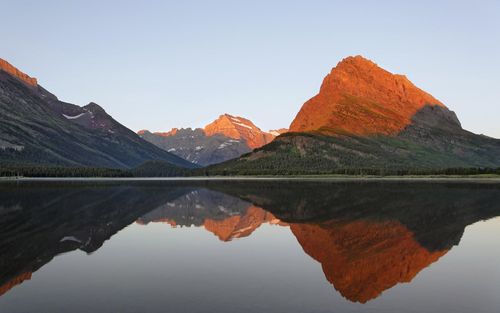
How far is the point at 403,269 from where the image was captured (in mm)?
39656

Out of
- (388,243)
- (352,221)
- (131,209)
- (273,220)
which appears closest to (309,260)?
(388,243)

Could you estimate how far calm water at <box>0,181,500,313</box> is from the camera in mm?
29547

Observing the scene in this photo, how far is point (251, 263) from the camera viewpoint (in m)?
→ 42.8

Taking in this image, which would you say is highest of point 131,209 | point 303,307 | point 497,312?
point 131,209

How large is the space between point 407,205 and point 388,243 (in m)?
49.5

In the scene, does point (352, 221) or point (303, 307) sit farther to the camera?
point (352, 221)

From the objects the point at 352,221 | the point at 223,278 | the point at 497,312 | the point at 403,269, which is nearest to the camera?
the point at 497,312

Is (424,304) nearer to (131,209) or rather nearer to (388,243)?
(388,243)

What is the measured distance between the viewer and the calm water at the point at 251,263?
29.5 meters

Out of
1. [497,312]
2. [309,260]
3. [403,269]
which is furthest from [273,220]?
[497,312]

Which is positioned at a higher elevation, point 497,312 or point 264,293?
point 264,293

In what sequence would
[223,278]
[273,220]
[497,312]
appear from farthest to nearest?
[273,220] → [223,278] → [497,312]

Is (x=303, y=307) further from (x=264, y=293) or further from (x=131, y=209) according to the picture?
(x=131, y=209)

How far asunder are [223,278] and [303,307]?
31.1ft
